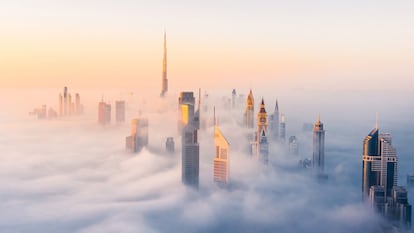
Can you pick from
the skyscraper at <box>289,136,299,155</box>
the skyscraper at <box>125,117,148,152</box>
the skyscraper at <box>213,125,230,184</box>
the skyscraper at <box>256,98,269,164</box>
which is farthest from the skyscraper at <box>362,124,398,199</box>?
the skyscraper at <box>125,117,148,152</box>

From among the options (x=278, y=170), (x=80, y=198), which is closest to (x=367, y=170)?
(x=278, y=170)

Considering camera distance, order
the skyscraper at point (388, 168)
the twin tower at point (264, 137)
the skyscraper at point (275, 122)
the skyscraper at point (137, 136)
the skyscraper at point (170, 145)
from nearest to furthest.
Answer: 1. the skyscraper at point (388, 168)
2. the skyscraper at point (170, 145)
3. the twin tower at point (264, 137)
4. the skyscraper at point (137, 136)
5. the skyscraper at point (275, 122)

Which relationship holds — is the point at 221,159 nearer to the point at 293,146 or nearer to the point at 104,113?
the point at 293,146

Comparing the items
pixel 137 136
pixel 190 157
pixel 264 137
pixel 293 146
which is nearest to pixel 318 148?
pixel 293 146

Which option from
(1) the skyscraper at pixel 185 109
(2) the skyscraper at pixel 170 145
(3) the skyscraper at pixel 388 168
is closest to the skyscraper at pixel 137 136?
(2) the skyscraper at pixel 170 145

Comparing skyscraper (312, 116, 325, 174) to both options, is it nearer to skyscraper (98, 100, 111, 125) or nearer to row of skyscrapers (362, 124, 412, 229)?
row of skyscrapers (362, 124, 412, 229)

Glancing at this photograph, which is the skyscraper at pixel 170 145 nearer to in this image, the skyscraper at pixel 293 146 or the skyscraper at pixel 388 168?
the skyscraper at pixel 293 146
